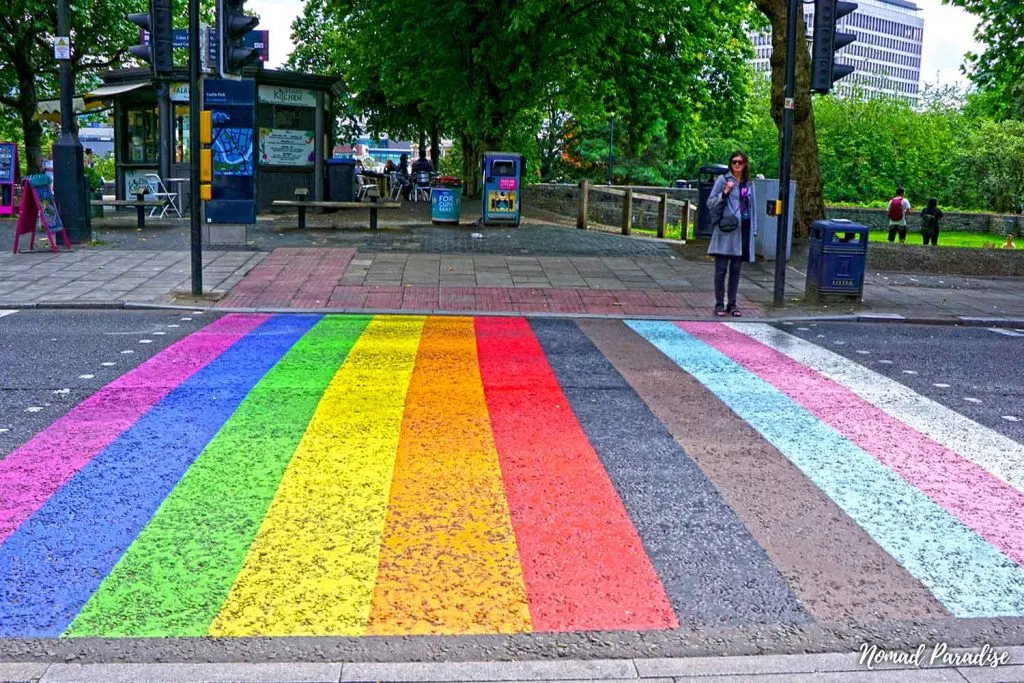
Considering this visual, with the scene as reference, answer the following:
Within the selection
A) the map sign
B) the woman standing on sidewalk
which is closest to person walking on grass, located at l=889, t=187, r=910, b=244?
the map sign

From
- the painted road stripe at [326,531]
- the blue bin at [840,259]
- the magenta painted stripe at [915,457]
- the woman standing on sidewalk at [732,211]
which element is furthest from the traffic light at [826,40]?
the painted road stripe at [326,531]

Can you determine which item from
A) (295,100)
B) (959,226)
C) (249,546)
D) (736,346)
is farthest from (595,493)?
(959,226)

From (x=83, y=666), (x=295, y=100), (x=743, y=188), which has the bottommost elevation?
(x=83, y=666)

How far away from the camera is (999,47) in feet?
74.4

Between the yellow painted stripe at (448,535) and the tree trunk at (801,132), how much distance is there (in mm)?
13816

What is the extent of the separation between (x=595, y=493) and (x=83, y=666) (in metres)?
2.63

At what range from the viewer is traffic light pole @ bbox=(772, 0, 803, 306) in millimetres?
12438

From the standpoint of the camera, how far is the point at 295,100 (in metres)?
24.9

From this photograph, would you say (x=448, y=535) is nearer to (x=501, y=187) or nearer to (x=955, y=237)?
(x=501, y=187)

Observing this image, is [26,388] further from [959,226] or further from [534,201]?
[959,226]

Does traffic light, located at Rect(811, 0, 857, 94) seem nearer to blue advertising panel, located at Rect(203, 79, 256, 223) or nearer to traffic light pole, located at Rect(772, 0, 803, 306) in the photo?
traffic light pole, located at Rect(772, 0, 803, 306)

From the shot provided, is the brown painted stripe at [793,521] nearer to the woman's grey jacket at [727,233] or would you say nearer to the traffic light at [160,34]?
the woman's grey jacket at [727,233]

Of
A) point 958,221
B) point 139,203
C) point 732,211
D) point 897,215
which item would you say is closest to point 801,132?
point 732,211

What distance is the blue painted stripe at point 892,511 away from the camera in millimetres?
4172
